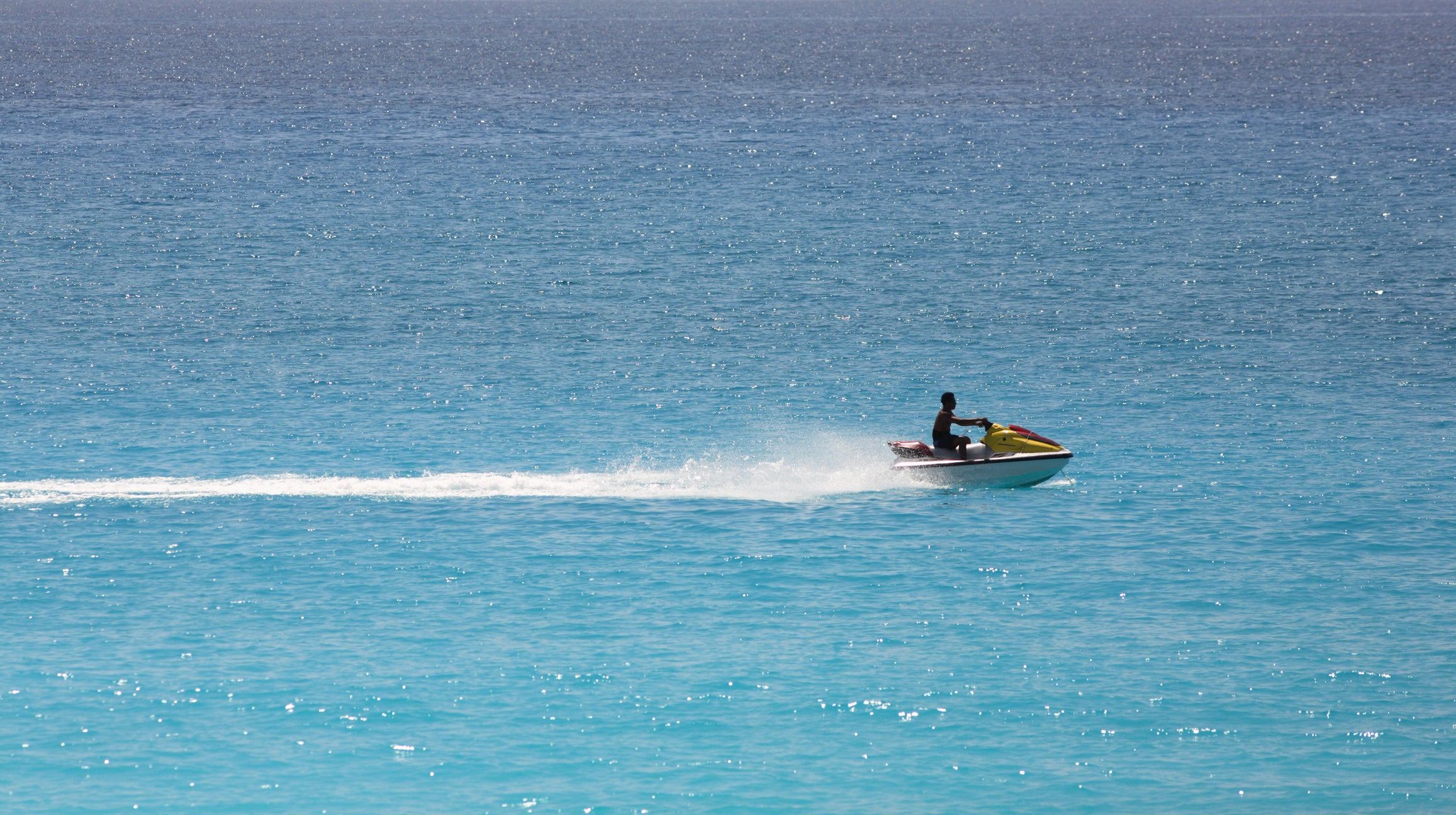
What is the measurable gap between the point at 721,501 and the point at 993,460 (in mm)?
5909

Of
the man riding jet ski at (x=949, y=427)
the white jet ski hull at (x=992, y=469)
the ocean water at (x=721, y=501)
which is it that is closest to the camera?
the ocean water at (x=721, y=501)

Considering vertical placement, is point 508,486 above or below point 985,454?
above

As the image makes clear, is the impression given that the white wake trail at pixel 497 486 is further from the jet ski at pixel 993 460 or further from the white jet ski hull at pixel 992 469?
the jet ski at pixel 993 460

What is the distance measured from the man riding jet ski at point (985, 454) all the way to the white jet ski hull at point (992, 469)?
0.5 inches

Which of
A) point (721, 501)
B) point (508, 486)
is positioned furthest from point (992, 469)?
point (508, 486)

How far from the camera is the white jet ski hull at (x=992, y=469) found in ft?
108

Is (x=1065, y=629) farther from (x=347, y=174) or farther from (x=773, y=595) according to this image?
(x=347, y=174)

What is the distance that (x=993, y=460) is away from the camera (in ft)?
108

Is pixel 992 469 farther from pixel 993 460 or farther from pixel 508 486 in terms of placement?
pixel 508 486

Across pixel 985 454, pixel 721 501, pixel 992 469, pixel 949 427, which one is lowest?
pixel 721 501

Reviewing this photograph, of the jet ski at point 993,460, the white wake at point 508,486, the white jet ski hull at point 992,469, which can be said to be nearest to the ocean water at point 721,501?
the white wake at point 508,486

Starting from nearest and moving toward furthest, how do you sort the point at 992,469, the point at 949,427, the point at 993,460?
the point at 949,427, the point at 993,460, the point at 992,469

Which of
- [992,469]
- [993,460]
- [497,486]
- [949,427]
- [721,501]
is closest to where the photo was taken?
[949,427]

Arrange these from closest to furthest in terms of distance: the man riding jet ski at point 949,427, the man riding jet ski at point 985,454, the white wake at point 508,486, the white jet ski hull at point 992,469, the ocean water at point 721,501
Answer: the ocean water at point 721,501
the man riding jet ski at point 949,427
the man riding jet ski at point 985,454
the white jet ski hull at point 992,469
the white wake at point 508,486
